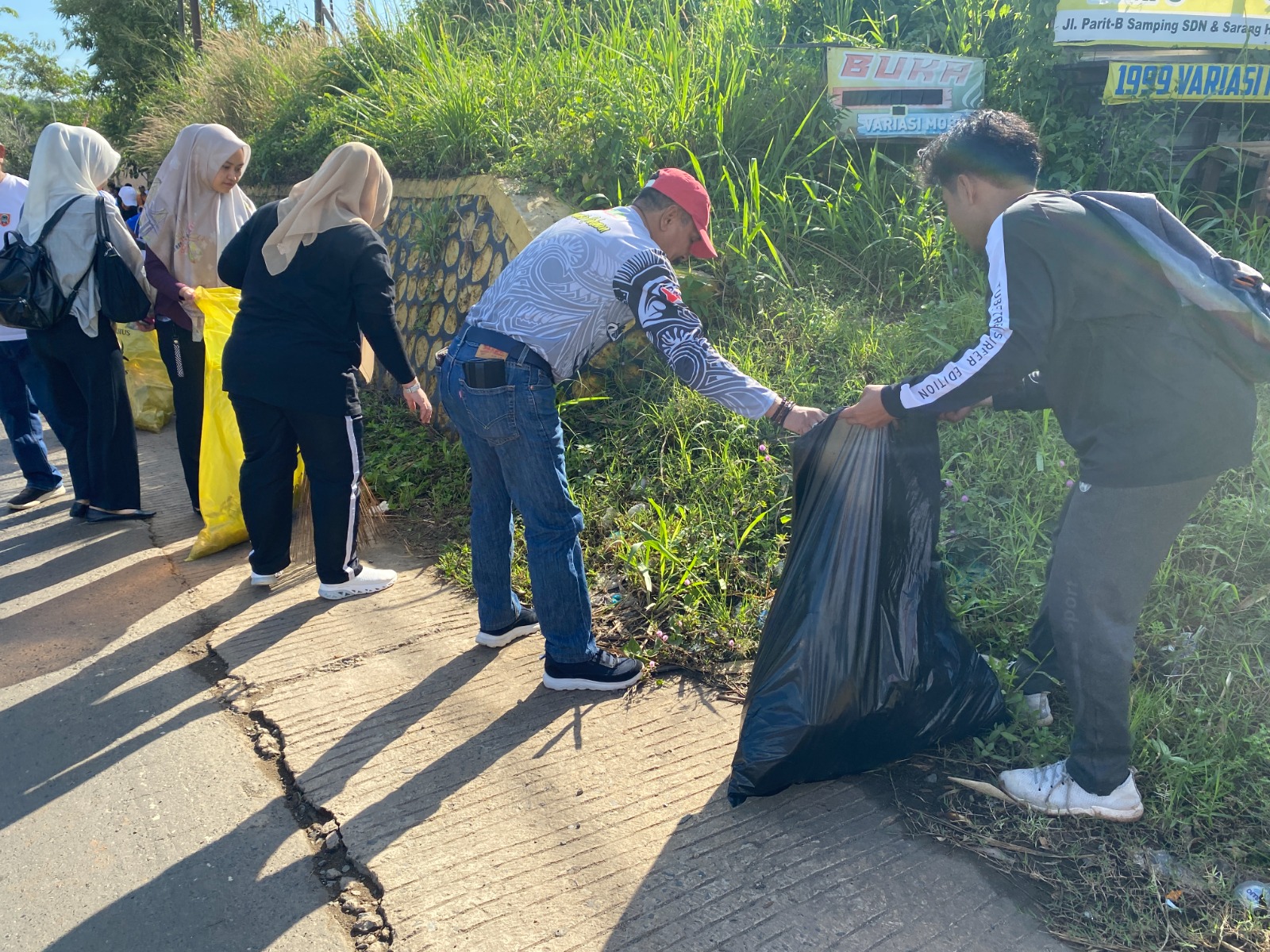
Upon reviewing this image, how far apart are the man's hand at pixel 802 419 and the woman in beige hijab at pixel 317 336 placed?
1.59 m

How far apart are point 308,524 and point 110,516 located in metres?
1.33

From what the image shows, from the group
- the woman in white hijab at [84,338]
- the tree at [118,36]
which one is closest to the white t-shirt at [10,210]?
the woman in white hijab at [84,338]

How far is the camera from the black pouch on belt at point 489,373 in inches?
114

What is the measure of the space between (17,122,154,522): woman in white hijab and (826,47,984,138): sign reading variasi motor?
4.11 m

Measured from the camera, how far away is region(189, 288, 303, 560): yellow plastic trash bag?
4.31 metres

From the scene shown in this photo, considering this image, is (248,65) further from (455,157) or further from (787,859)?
(787,859)

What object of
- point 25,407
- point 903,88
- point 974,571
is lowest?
point 974,571

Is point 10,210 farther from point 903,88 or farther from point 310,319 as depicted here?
point 903,88

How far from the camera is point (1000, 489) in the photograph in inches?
151

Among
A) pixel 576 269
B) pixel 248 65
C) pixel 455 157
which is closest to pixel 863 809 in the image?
pixel 576 269

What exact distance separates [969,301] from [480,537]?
2.86 meters

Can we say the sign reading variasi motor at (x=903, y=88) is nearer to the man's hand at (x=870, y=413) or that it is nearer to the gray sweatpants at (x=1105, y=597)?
the man's hand at (x=870, y=413)

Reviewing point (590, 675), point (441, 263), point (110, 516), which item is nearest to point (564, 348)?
point (590, 675)

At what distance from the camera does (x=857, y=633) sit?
8.20ft
